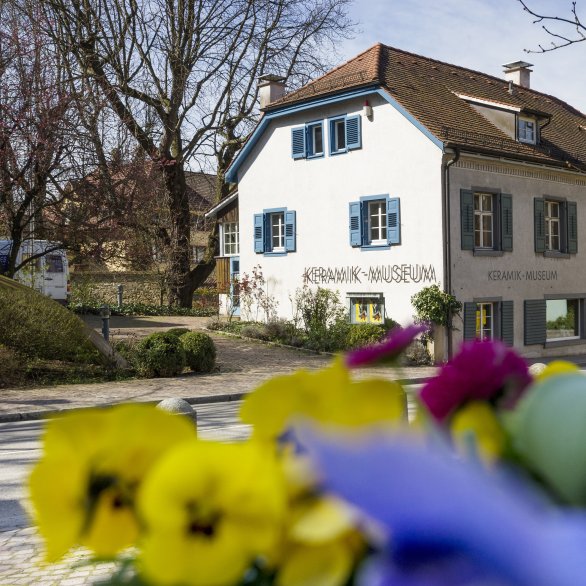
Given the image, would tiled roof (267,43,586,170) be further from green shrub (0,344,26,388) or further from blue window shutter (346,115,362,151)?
green shrub (0,344,26,388)

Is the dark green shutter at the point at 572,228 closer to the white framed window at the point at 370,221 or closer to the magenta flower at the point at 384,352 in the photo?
the white framed window at the point at 370,221

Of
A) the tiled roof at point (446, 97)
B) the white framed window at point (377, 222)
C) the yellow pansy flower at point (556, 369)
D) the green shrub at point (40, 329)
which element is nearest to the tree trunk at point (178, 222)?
the tiled roof at point (446, 97)

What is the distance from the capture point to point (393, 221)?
20516 millimetres

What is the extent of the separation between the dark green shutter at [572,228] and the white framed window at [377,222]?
5.50 m

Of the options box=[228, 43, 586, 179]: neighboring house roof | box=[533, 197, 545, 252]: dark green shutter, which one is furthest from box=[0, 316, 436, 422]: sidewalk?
box=[533, 197, 545, 252]: dark green shutter

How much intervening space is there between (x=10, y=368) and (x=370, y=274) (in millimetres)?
9731

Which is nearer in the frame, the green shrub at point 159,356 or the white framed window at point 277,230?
the green shrub at point 159,356

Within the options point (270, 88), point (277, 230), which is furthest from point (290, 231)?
point (270, 88)

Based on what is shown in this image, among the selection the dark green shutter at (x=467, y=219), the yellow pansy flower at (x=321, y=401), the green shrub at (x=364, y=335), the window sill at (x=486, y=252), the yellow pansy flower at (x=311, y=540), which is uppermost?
the dark green shutter at (x=467, y=219)

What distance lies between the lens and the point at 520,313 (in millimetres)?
21312

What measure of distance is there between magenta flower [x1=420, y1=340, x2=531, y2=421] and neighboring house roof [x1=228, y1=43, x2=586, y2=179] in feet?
62.8

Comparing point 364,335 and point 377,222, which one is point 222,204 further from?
point 364,335

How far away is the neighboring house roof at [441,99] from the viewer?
20.5 m

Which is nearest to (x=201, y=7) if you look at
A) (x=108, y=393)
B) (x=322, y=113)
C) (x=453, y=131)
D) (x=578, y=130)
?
(x=322, y=113)
